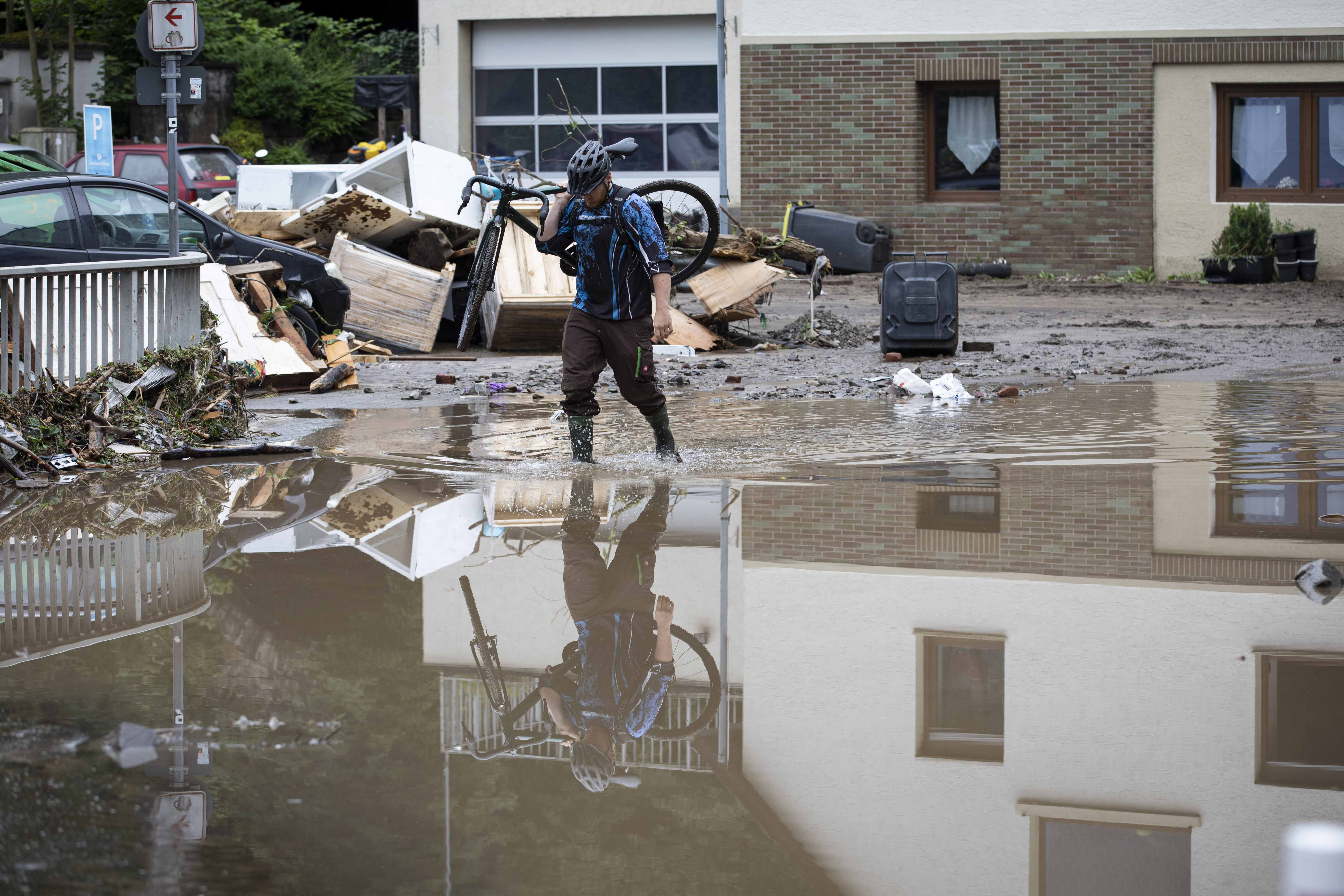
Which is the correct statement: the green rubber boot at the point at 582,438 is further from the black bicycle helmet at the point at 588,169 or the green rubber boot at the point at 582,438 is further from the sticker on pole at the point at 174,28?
the sticker on pole at the point at 174,28

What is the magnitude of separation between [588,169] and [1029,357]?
680cm

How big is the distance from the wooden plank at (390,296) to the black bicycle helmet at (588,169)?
23.2 ft

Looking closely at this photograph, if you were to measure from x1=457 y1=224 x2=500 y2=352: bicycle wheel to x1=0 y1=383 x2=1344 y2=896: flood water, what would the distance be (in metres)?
6.30

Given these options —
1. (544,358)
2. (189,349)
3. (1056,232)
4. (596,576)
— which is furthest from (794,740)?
(1056,232)

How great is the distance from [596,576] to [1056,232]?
1818cm

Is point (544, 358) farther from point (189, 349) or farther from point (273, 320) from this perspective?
point (189, 349)

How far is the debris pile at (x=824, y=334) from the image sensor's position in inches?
572

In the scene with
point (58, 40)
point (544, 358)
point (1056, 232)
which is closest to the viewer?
point (544, 358)

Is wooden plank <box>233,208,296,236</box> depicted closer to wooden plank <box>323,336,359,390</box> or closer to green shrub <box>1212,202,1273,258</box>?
wooden plank <box>323,336,359,390</box>

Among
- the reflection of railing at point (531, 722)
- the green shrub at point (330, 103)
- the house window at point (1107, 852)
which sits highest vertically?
the green shrub at point (330, 103)

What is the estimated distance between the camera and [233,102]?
30859 mm

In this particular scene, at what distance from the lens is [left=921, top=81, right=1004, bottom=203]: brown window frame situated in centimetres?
2250

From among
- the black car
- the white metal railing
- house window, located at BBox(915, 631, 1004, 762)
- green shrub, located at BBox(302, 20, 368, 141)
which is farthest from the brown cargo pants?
green shrub, located at BBox(302, 20, 368, 141)

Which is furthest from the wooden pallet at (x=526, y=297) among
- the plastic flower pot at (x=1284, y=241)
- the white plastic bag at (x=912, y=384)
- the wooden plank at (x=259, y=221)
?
the plastic flower pot at (x=1284, y=241)
